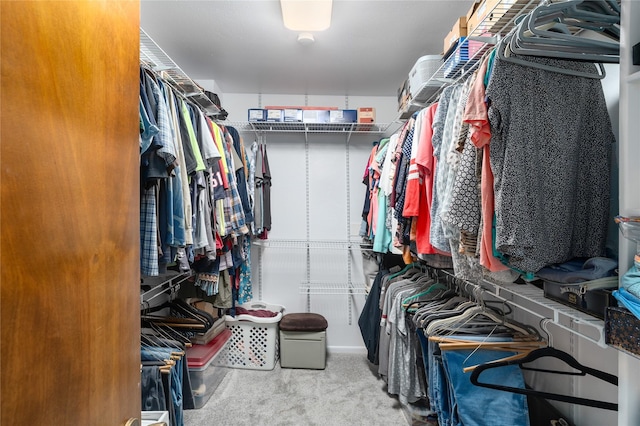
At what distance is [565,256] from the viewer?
0.97 m

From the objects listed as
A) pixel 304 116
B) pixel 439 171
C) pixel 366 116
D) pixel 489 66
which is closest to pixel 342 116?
pixel 366 116

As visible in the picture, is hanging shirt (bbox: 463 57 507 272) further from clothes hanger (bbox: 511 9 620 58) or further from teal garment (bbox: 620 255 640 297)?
teal garment (bbox: 620 255 640 297)

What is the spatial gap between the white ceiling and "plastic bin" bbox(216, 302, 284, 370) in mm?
1963

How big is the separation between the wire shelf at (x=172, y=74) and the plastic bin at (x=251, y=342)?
5.35ft

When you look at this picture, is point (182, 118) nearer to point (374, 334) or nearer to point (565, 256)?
point (565, 256)

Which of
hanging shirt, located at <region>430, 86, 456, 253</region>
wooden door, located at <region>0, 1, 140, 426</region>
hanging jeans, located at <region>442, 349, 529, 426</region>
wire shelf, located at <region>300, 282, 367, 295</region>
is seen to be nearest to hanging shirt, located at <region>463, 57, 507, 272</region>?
hanging shirt, located at <region>430, 86, 456, 253</region>

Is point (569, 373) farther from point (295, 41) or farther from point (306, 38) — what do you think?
point (295, 41)

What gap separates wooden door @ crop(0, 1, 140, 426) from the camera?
41 centimetres

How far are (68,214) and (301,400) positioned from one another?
218 cm

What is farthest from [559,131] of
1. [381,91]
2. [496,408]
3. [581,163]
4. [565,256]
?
[381,91]

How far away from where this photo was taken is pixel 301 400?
2.26m

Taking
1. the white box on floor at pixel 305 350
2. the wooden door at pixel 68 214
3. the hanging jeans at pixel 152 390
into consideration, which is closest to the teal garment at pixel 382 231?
the white box on floor at pixel 305 350

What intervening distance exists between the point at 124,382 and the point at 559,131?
1.27 meters

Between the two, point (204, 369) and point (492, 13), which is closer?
point (492, 13)
